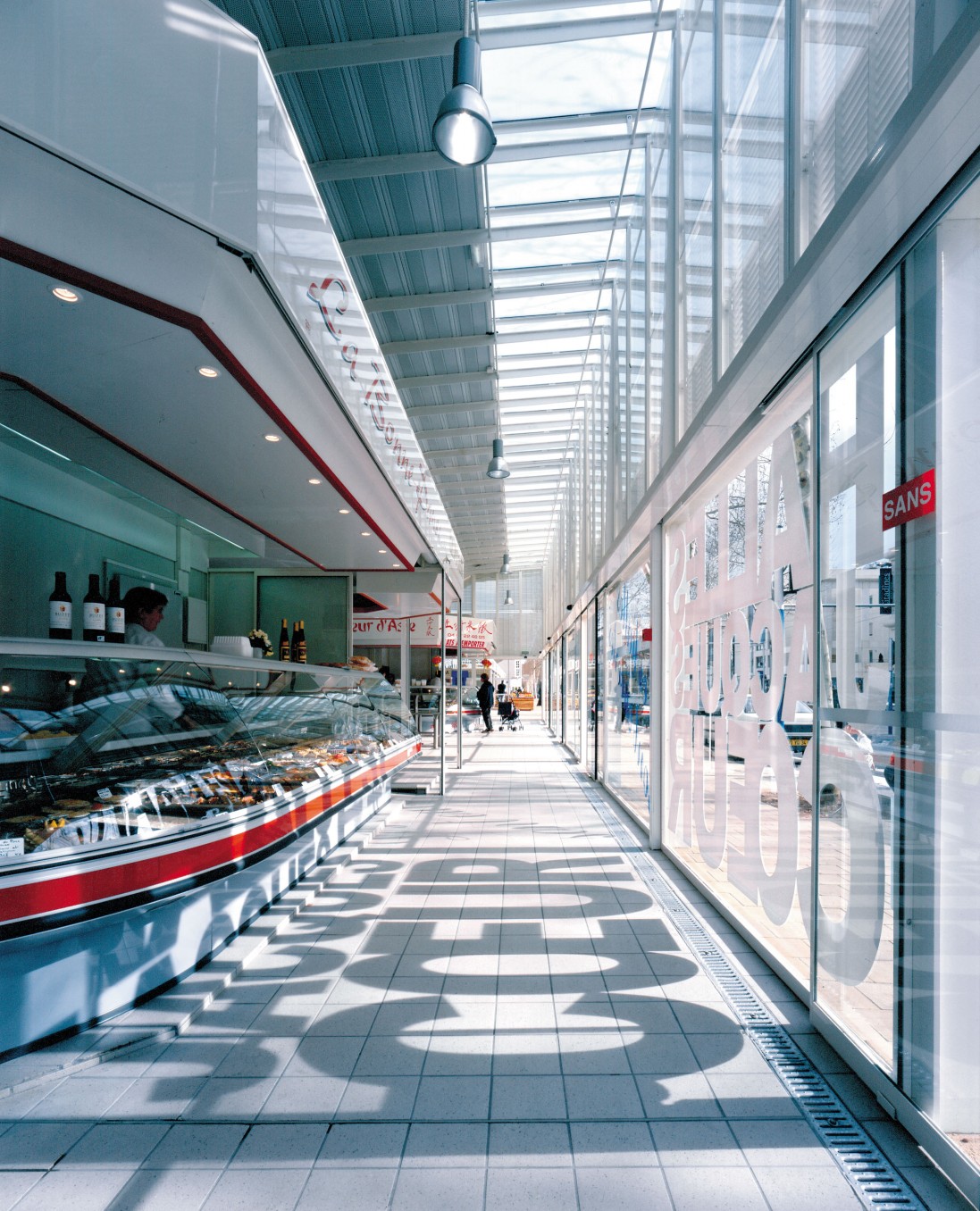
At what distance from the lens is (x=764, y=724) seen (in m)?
3.49

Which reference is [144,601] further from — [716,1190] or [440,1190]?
[716,1190]

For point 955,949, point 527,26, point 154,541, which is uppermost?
point 527,26

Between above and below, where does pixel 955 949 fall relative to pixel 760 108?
below

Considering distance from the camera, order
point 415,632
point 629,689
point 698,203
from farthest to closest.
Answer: point 415,632
point 629,689
point 698,203

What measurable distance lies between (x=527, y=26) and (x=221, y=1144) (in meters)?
6.27

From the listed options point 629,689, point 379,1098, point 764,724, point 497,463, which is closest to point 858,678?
point 764,724

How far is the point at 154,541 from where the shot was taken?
6.24m

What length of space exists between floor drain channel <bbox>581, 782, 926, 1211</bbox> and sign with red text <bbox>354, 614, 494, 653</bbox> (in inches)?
382

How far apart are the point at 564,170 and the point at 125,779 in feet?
20.7

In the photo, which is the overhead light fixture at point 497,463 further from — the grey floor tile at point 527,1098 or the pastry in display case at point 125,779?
the grey floor tile at point 527,1098

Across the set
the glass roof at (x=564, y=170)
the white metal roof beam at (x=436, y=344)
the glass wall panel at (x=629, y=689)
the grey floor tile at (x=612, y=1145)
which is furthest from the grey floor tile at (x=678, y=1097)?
the white metal roof beam at (x=436, y=344)

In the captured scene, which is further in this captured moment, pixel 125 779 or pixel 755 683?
pixel 755 683

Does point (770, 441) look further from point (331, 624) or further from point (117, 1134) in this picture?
point (331, 624)

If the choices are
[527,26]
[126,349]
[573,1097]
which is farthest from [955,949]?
[527,26]
